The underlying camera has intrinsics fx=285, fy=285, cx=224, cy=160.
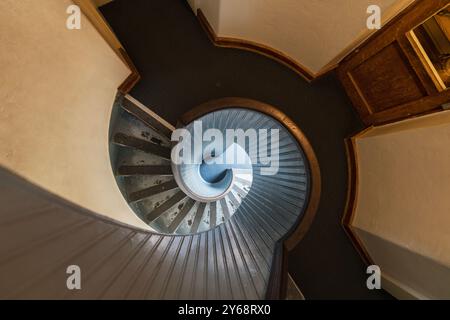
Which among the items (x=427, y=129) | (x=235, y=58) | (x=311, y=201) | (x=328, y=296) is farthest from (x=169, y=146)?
(x=427, y=129)

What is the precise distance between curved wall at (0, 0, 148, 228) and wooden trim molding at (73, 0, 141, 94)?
0.06m

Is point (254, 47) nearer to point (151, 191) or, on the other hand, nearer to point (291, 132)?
point (291, 132)

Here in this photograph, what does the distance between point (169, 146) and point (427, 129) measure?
2255 millimetres

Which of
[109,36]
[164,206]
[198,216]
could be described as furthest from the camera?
[198,216]

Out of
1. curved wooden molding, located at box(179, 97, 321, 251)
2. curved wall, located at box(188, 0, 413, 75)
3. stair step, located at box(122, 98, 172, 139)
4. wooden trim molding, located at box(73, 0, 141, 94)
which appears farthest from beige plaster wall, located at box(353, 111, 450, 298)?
wooden trim molding, located at box(73, 0, 141, 94)

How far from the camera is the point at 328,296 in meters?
2.41

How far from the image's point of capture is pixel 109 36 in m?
2.22

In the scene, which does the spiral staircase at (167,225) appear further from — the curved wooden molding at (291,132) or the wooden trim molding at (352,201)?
the wooden trim molding at (352,201)

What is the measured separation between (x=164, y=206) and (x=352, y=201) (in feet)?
6.76

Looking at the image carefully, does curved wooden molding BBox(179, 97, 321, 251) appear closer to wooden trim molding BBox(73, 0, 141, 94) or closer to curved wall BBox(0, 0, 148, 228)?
wooden trim molding BBox(73, 0, 141, 94)

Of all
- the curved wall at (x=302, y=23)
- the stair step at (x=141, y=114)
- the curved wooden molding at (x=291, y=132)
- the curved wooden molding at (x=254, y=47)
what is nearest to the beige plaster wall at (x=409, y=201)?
the curved wooden molding at (x=291, y=132)

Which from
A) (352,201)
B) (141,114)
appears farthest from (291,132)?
(141,114)

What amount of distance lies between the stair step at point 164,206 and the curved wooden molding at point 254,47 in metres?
1.89

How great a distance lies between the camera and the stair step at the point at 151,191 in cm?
305
